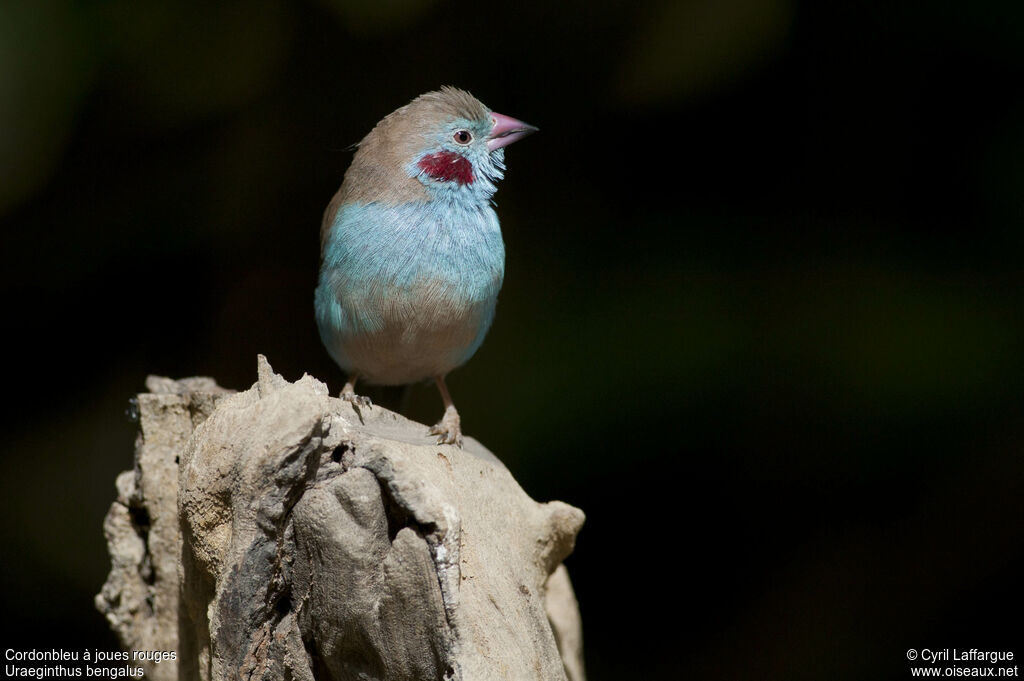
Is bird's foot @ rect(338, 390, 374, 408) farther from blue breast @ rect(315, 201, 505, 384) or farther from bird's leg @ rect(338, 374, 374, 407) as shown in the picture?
blue breast @ rect(315, 201, 505, 384)

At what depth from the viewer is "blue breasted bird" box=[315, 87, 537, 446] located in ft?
9.68

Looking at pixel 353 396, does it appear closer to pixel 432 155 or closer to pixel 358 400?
pixel 358 400

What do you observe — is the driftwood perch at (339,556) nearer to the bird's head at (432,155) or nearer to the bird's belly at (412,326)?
the bird's belly at (412,326)

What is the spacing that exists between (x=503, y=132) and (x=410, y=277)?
64cm

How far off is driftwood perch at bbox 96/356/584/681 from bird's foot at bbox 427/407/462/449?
10.6 inches

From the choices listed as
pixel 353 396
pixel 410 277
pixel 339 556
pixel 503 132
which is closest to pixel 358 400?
pixel 353 396

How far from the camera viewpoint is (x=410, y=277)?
2.93 m

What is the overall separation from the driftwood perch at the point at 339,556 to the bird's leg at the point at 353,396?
0.24m

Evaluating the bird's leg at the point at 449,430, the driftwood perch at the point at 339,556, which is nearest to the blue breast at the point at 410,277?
the bird's leg at the point at 449,430

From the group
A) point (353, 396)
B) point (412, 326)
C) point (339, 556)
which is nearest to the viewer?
point (339, 556)

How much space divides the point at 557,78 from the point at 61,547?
283 cm

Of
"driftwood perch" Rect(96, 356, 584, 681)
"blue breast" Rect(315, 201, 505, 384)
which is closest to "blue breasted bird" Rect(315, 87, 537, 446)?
"blue breast" Rect(315, 201, 505, 384)

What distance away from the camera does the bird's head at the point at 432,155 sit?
3.06 meters

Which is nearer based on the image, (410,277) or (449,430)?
(449,430)
